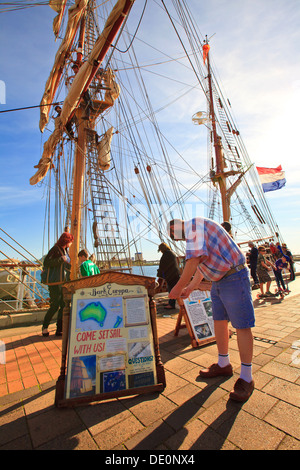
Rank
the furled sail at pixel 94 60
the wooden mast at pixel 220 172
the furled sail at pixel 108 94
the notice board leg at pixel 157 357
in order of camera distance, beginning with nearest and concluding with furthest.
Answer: the notice board leg at pixel 157 357
the furled sail at pixel 94 60
the furled sail at pixel 108 94
the wooden mast at pixel 220 172

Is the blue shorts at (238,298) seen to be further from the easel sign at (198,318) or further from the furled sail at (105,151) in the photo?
the furled sail at (105,151)

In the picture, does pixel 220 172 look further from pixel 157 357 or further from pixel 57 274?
pixel 157 357

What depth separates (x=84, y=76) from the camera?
282 inches

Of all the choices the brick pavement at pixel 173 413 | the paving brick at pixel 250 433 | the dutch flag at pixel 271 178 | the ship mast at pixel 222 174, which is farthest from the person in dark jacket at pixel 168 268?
the dutch flag at pixel 271 178

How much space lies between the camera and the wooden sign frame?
1.72m

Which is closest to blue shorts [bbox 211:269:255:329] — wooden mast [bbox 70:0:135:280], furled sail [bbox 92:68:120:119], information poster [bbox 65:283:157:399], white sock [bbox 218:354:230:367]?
white sock [bbox 218:354:230:367]

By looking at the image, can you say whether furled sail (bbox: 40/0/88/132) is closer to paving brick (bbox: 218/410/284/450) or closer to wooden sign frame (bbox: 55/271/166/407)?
wooden sign frame (bbox: 55/271/166/407)

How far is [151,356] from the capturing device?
76.0 inches

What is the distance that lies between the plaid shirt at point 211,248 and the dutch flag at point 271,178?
1598cm

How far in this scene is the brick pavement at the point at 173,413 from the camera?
1341 millimetres

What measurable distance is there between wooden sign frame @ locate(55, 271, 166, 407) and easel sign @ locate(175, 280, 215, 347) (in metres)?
1.17

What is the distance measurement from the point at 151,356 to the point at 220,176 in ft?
55.2
